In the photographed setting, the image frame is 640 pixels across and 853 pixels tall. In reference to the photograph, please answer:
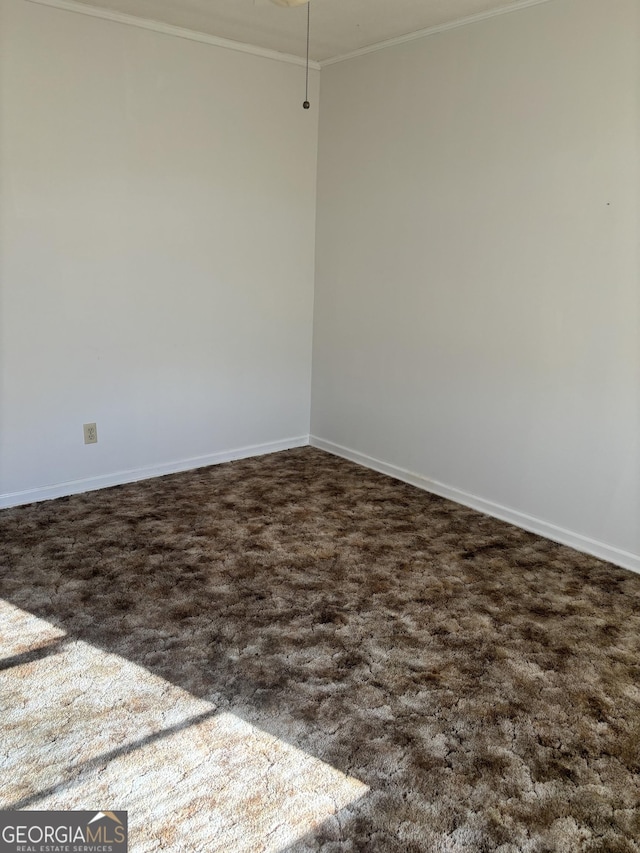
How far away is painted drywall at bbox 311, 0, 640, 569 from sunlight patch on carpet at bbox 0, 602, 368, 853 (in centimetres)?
206

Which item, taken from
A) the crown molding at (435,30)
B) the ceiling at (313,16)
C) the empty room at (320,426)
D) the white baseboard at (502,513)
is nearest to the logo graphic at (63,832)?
the empty room at (320,426)

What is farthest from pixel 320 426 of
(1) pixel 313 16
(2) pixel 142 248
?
(1) pixel 313 16

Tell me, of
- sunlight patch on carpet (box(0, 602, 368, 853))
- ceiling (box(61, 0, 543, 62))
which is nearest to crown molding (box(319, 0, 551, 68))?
ceiling (box(61, 0, 543, 62))

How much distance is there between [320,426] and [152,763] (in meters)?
3.13

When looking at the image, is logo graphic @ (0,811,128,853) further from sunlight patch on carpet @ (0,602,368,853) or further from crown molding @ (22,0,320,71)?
crown molding @ (22,0,320,71)

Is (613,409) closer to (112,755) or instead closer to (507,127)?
(507,127)

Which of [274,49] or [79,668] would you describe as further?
[274,49]

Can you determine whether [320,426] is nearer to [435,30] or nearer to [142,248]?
[142,248]

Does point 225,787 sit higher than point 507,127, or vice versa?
point 507,127

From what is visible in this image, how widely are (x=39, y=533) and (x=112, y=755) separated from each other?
1.66 m

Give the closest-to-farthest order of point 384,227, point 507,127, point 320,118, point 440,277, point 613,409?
point 613,409
point 507,127
point 440,277
point 384,227
point 320,118

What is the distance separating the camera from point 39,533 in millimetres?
3393

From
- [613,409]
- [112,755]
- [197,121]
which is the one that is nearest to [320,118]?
[197,121]

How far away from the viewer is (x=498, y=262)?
3.58m
